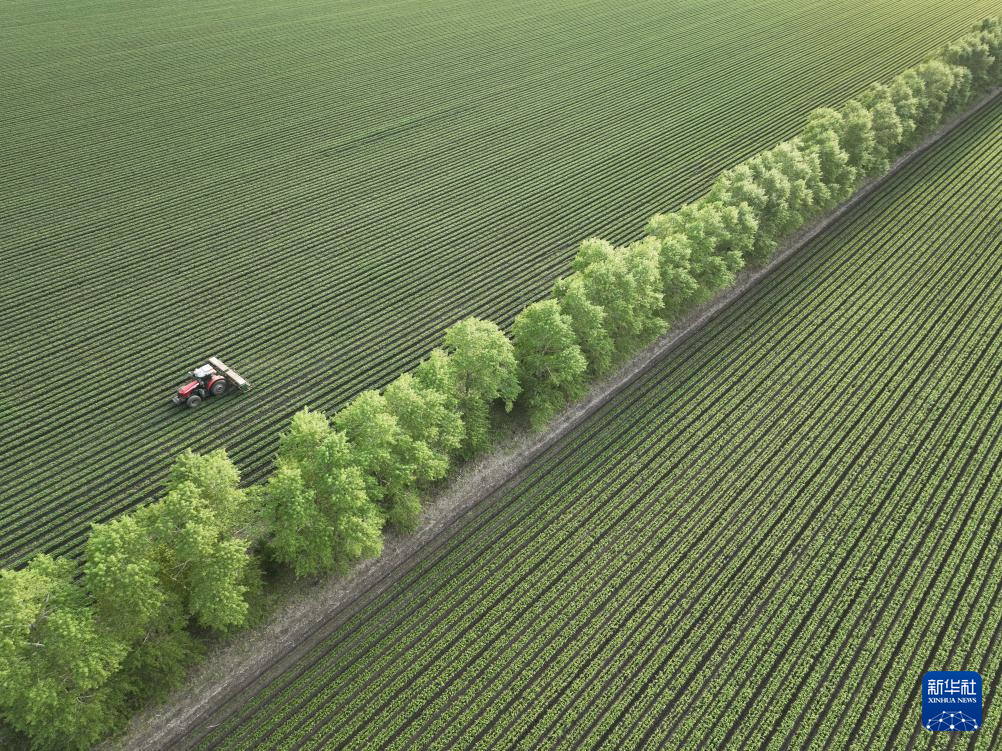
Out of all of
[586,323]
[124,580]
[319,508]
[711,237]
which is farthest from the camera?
[711,237]

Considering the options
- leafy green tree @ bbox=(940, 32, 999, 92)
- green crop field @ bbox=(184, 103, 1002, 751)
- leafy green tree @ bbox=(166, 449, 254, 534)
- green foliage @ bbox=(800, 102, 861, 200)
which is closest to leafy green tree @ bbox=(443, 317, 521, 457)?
green crop field @ bbox=(184, 103, 1002, 751)

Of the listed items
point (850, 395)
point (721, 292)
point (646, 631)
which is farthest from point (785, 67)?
point (646, 631)

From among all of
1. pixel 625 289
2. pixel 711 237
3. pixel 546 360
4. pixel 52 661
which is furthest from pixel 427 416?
pixel 711 237

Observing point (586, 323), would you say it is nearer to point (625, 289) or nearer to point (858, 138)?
point (625, 289)

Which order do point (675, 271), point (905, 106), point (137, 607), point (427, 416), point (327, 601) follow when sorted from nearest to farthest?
point (137, 607)
point (327, 601)
point (427, 416)
point (675, 271)
point (905, 106)

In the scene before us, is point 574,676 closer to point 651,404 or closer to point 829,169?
point 651,404

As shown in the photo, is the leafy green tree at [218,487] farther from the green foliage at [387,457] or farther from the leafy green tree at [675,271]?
the leafy green tree at [675,271]
